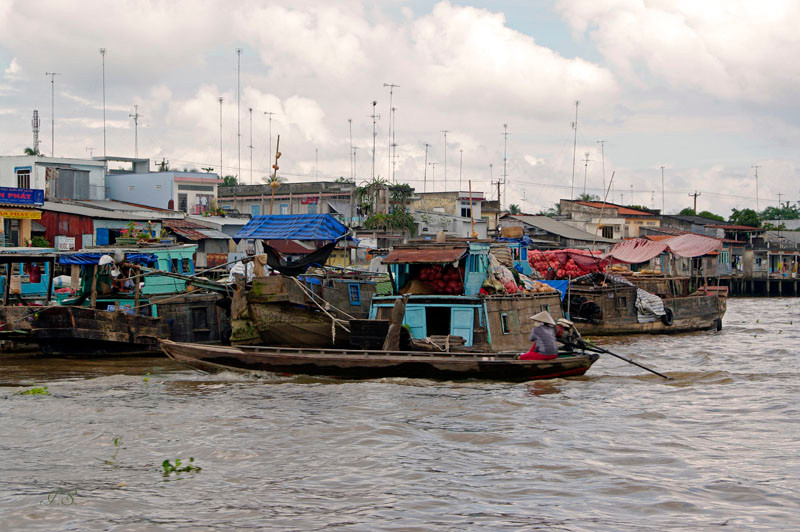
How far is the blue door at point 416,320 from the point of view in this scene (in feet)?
52.4

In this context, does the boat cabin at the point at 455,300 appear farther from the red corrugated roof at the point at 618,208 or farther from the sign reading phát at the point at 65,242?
the red corrugated roof at the point at 618,208

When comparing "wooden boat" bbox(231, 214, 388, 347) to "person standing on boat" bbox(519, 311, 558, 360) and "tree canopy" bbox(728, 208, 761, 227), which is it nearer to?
"person standing on boat" bbox(519, 311, 558, 360)

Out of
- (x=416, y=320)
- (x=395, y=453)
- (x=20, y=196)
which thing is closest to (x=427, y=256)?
(x=416, y=320)

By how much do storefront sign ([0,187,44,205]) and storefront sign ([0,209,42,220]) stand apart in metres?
0.29

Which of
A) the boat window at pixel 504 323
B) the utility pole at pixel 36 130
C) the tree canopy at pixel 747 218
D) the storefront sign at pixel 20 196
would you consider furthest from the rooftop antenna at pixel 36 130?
the tree canopy at pixel 747 218

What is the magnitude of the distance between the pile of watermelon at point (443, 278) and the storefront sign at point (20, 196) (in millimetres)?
14395

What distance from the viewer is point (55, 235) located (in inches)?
1080

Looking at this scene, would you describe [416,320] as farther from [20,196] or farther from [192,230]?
[192,230]

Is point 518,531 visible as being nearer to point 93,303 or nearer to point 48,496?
point 48,496

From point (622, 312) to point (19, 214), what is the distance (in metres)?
19.5

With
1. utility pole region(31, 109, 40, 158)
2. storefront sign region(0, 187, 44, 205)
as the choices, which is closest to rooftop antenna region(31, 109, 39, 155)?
utility pole region(31, 109, 40, 158)

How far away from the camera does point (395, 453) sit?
31.8 ft

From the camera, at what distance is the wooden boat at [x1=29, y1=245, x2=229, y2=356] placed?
56.2ft

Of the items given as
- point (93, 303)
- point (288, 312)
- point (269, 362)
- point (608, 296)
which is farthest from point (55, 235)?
point (608, 296)
